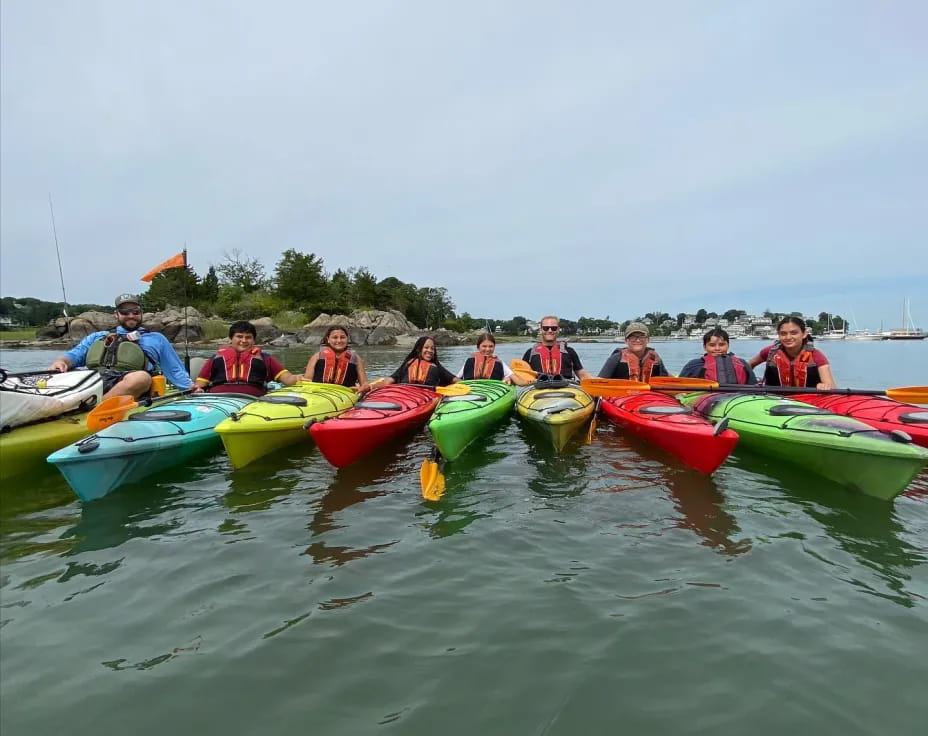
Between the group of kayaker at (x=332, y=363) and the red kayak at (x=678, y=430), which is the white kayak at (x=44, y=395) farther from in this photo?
the red kayak at (x=678, y=430)

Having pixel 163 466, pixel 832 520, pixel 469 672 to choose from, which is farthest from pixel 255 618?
pixel 832 520

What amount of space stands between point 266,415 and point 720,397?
194 inches

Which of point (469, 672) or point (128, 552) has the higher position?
point (128, 552)

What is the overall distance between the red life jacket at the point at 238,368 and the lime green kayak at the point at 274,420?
688mm

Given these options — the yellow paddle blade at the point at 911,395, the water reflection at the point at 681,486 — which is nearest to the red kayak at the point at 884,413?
the yellow paddle blade at the point at 911,395

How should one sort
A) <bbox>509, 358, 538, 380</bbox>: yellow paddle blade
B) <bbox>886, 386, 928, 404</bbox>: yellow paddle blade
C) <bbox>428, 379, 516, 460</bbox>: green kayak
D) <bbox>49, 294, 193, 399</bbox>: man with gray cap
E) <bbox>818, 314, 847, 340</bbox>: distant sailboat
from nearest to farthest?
<bbox>428, 379, 516, 460</bbox>: green kayak < <bbox>886, 386, 928, 404</bbox>: yellow paddle blade < <bbox>49, 294, 193, 399</bbox>: man with gray cap < <bbox>509, 358, 538, 380</bbox>: yellow paddle blade < <bbox>818, 314, 847, 340</bbox>: distant sailboat

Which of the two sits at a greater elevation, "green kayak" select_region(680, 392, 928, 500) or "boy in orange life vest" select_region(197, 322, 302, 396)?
"boy in orange life vest" select_region(197, 322, 302, 396)

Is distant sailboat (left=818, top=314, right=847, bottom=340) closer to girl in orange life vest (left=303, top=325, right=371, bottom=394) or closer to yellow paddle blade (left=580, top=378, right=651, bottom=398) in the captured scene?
yellow paddle blade (left=580, top=378, right=651, bottom=398)

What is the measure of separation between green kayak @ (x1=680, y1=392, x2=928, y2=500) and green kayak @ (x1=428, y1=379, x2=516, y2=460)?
8.10 feet

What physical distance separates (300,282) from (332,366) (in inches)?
1707

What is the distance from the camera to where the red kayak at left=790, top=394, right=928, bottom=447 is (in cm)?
496

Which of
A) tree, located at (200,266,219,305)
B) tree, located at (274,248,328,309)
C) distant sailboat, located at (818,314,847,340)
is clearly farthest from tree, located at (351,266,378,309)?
distant sailboat, located at (818,314,847,340)

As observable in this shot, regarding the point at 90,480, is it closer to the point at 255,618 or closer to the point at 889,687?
the point at 255,618

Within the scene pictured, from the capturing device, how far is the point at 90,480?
428cm
